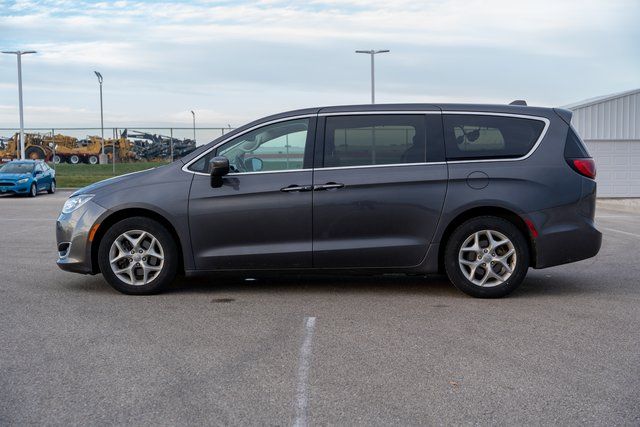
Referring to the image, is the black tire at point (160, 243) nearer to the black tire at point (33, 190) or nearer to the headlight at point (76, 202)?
the headlight at point (76, 202)

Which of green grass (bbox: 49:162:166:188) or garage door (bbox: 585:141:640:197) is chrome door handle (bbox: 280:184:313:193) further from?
green grass (bbox: 49:162:166:188)

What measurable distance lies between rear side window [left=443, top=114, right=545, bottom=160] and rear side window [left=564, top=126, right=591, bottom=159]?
11.1 inches

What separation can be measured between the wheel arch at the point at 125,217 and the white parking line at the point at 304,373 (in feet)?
5.64

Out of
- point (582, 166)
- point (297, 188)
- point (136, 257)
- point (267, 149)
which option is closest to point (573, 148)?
point (582, 166)

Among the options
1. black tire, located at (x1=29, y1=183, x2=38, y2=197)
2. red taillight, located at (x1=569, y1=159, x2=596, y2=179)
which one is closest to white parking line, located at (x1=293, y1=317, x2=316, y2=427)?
red taillight, located at (x1=569, y1=159, x2=596, y2=179)

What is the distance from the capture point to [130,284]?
8.09 meters

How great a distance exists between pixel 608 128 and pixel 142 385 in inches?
1207

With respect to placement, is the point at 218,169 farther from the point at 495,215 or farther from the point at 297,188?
the point at 495,215

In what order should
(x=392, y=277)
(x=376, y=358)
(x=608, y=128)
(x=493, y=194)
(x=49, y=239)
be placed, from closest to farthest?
(x=376, y=358)
(x=493, y=194)
(x=392, y=277)
(x=49, y=239)
(x=608, y=128)

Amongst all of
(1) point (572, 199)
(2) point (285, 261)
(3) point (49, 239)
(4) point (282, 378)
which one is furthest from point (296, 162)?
(3) point (49, 239)

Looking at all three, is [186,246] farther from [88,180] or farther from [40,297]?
[88,180]

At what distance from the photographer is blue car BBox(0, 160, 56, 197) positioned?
28.8 meters

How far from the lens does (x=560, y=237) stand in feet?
26.0

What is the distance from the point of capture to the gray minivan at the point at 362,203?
7871 mm
